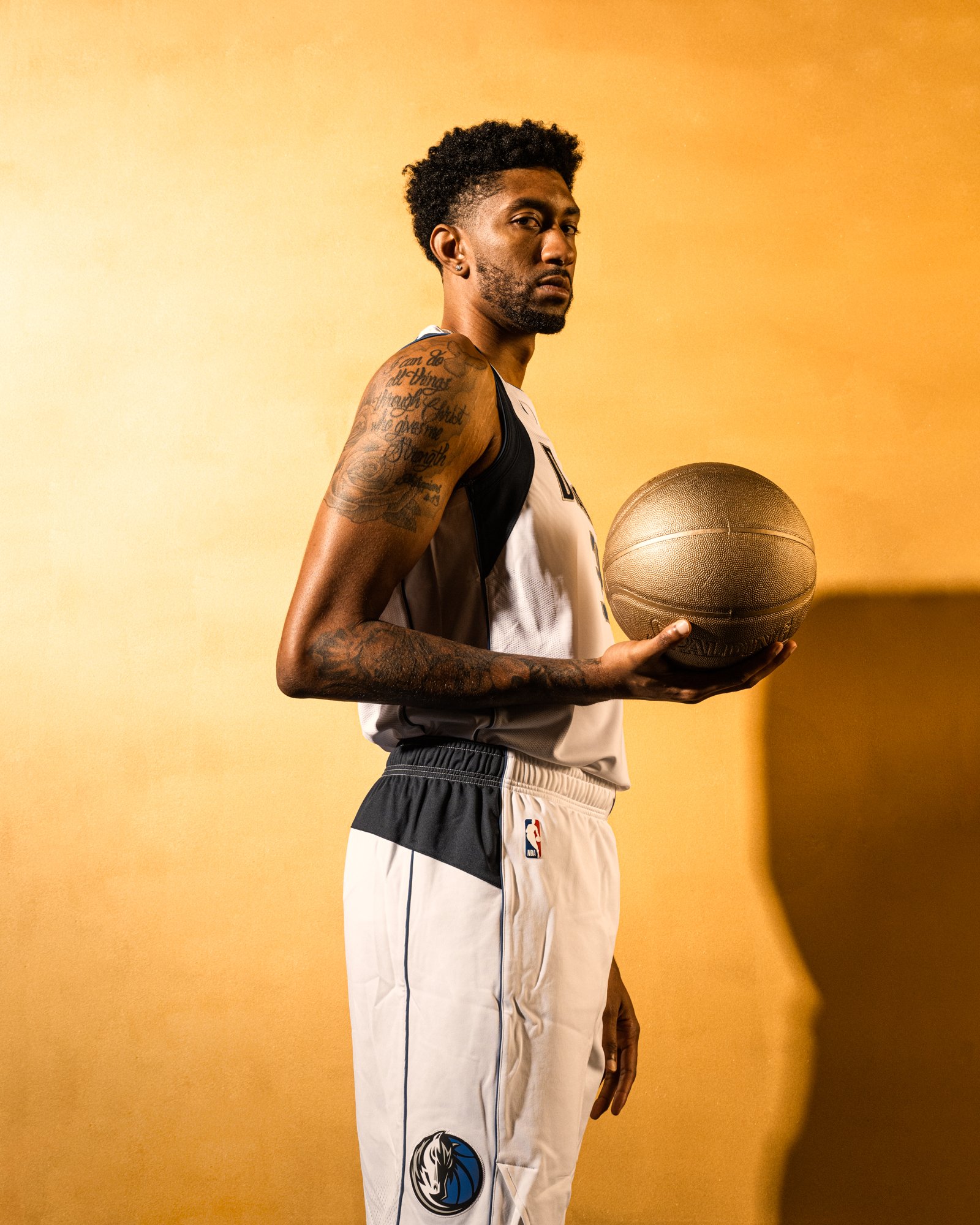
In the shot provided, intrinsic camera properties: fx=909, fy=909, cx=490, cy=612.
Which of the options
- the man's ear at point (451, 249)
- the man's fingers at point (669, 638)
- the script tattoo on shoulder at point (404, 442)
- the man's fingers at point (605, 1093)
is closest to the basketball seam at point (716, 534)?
the man's fingers at point (669, 638)

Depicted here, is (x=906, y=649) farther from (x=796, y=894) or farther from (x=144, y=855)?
(x=144, y=855)

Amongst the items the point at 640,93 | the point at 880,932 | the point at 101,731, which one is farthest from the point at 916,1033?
the point at 640,93

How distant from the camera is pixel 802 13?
1886mm

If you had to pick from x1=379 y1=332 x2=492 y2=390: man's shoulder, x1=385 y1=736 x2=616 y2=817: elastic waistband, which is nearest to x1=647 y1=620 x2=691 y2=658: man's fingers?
x1=385 y1=736 x2=616 y2=817: elastic waistband

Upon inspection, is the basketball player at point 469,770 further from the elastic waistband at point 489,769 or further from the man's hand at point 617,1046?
the man's hand at point 617,1046

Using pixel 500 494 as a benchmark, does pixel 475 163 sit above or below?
above

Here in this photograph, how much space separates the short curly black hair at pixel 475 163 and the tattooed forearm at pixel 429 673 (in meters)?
0.75

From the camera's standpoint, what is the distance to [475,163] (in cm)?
145

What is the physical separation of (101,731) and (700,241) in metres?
1.54

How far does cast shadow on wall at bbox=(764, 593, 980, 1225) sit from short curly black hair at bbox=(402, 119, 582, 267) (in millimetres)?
956

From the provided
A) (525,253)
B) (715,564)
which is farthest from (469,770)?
(525,253)

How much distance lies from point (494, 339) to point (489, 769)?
0.66 meters

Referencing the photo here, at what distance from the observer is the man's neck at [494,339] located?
1.36m

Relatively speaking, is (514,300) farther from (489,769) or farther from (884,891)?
(884,891)
